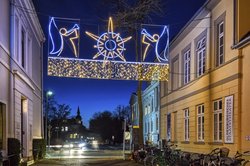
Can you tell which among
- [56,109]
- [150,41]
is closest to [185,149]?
[150,41]

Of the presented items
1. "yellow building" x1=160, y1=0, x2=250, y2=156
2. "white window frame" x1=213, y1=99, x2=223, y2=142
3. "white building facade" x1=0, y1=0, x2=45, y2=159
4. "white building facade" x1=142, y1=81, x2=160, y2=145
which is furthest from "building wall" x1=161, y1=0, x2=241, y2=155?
"white building facade" x1=142, y1=81, x2=160, y2=145

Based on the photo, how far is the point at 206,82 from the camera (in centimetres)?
2119

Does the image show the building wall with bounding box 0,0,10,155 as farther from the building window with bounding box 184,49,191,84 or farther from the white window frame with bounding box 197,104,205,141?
the building window with bounding box 184,49,191,84

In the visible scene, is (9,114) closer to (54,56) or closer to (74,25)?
(54,56)

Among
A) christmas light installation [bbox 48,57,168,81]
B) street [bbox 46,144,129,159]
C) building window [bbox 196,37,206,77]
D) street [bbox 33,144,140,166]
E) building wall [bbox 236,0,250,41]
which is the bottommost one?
street [bbox 46,144,129,159]

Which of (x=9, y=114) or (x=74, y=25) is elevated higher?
(x=74, y=25)

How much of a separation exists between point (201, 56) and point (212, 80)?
284cm

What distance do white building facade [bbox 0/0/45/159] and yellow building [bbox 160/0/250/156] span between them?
848 cm

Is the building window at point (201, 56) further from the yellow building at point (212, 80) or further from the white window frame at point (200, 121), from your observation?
the white window frame at point (200, 121)

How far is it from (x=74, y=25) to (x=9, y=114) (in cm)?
435

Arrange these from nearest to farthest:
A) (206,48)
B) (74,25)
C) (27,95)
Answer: (74,25) → (206,48) → (27,95)

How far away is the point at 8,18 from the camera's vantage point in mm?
18266

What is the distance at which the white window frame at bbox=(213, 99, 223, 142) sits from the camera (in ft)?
62.8

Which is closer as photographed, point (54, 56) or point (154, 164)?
point (54, 56)
